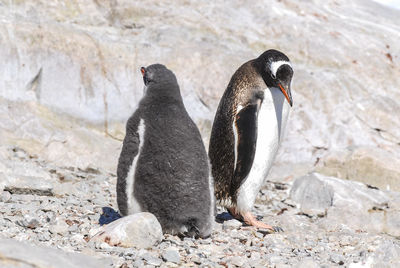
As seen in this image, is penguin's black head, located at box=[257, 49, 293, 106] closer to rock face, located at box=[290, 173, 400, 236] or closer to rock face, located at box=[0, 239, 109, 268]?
rock face, located at box=[290, 173, 400, 236]

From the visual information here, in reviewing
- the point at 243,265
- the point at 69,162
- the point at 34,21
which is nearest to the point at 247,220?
the point at 243,265

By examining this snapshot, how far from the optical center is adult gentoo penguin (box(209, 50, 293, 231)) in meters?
4.55

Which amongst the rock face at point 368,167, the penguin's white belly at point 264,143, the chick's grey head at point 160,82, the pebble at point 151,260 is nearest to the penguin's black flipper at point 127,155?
the chick's grey head at point 160,82

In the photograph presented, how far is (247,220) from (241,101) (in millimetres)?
1021

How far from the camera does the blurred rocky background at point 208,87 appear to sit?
569 centimetres

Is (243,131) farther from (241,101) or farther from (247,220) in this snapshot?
(247,220)

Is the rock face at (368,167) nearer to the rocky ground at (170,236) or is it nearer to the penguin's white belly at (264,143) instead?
the rocky ground at (170,236)

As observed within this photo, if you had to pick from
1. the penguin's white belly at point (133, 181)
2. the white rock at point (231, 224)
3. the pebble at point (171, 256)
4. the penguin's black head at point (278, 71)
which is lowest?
the white rock at point (231, 224)

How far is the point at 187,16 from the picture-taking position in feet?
28.4

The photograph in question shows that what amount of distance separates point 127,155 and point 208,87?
4.36 m

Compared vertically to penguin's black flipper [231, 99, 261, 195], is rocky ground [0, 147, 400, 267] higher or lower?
lower

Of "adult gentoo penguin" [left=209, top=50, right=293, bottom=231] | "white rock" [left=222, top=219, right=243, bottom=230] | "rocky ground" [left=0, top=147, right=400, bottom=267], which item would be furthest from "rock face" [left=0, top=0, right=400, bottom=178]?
"white rock" [left=222, top=219, right=243, bottom=230]

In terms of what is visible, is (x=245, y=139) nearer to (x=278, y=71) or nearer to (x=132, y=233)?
(x=278, y=71)

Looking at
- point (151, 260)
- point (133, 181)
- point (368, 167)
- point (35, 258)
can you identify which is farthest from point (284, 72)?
point (368, 167)
